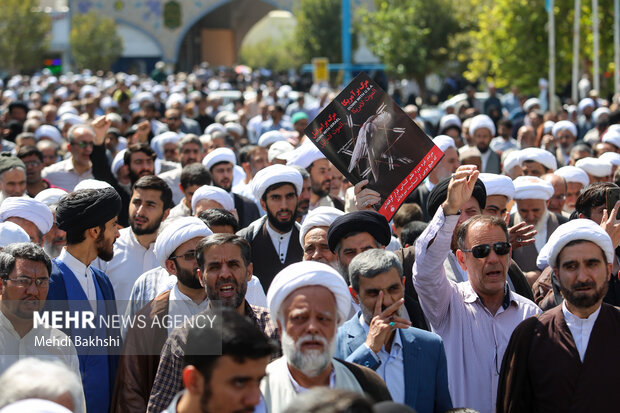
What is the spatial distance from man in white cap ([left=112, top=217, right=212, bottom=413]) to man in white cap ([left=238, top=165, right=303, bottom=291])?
1167mm

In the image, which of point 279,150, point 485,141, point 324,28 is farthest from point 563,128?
point 324,28

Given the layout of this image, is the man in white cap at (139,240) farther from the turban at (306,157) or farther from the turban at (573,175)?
the turban at (573,175)

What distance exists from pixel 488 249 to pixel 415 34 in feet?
79.1

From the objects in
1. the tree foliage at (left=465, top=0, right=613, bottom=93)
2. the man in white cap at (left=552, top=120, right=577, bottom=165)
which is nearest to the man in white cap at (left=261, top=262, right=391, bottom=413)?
the man in white cap at (left=552, top=120, right=577, bottom=165)

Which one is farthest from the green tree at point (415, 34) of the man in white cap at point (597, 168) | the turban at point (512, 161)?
the man in white cap at point (597, 168)

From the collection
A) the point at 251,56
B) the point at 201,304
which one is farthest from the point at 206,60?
the point at 201,304

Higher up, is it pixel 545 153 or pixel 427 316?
pixel 545 153

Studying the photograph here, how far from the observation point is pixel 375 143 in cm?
565

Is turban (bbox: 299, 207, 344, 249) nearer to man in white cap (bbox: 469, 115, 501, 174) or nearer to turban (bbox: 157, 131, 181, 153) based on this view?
man in white cap (bbox: 469, 115, 501, 174)

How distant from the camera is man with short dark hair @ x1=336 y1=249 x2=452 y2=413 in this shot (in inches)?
156

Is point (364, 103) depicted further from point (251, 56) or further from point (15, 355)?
point (251, 56)

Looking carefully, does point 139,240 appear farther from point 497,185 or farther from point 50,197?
point 497,185

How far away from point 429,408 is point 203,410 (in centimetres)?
A: 120

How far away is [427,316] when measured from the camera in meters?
4.70
